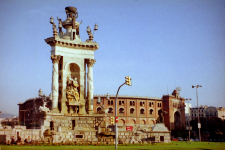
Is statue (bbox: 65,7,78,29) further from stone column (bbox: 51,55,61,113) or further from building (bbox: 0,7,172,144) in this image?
stone column (bbox: 51,55,61,113)

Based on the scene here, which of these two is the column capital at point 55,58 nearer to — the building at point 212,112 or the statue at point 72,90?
the statue at point 72,90

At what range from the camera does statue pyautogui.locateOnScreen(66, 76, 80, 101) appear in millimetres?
51125

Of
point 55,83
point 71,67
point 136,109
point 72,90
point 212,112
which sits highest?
point 71,67

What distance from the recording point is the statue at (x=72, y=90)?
2013 inches

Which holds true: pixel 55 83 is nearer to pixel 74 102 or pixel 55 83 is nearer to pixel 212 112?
pixel 74 102

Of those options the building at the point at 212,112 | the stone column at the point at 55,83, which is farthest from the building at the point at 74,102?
the building at the point at 212,112

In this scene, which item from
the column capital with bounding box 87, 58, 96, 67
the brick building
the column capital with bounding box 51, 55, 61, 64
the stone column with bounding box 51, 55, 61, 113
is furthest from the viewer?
the brick building

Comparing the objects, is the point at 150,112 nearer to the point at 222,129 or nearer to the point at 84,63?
the point at 222,129

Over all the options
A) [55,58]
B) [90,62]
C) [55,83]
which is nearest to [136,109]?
[90,62]

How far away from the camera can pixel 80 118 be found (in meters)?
49.9

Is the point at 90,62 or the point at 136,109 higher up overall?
the point at 90,62

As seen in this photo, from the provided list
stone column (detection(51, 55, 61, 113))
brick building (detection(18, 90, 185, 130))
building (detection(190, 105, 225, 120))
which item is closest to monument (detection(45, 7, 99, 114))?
stone column (detection(51, 55, 61, 113))

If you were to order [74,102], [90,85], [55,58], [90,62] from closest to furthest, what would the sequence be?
[55,58] → [74,102] → [90,85] → [90,62]

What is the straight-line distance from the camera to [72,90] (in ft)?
168
